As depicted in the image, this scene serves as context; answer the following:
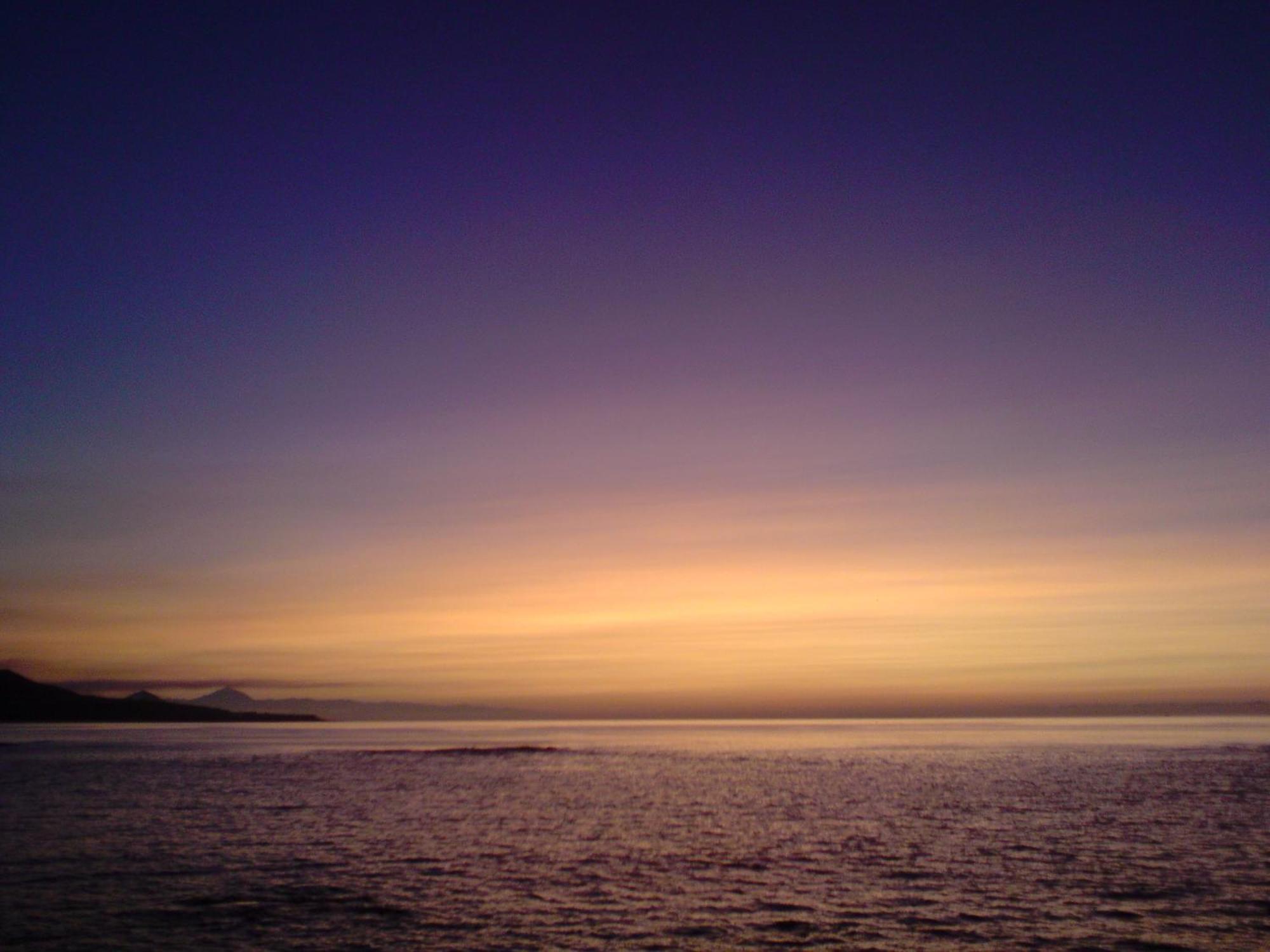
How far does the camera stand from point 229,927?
2534 cm

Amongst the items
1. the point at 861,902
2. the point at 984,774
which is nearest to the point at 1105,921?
the point at 861,902

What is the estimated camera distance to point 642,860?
36.1m

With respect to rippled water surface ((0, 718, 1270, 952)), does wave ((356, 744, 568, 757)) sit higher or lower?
lower

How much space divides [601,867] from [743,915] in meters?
9.27

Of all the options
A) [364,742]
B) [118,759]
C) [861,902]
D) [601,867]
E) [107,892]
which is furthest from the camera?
[364,742]

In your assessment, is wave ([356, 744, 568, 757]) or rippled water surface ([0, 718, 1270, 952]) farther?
wave ([356, 744, 568, 757])

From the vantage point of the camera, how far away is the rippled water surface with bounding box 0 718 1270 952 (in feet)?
82.1

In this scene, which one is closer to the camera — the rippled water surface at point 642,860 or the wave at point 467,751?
the rippled water surface at point 642,860

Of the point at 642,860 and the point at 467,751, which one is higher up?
the point at 642,860

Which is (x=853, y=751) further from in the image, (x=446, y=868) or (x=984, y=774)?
(x=446, y=868)

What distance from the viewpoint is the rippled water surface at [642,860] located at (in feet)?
82.1

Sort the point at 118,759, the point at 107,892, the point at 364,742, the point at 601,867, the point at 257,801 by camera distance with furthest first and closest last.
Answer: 1. the point at 364,742
2. the point at 118,759
3. the point at 257,801
4. the point at 601,867
5. the point at 107,892

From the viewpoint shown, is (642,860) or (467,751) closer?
(642,860)

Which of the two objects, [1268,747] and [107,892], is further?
[1268,747]
